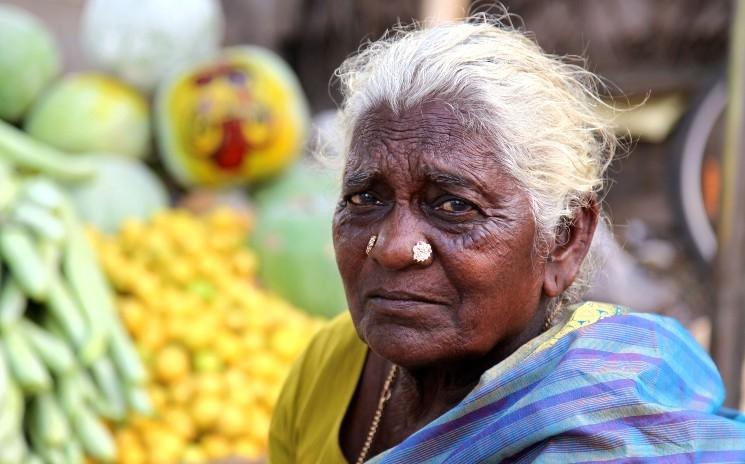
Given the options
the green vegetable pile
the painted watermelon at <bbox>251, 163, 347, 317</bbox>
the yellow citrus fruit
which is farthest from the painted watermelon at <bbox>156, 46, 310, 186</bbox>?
the yellow citrus fruit

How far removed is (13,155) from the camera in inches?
144

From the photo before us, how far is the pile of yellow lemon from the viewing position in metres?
3.49

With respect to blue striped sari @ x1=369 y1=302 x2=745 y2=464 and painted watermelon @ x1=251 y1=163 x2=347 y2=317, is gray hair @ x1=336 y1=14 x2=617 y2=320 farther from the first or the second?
painted watermelon @ x1=251 y1=163 x2=347 y2=317

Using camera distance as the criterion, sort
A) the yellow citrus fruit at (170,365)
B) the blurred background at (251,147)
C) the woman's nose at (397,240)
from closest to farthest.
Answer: the woman's nose at (397,240) → the yellow citrus fruit at (170,365) → the blurred background at (251,147)

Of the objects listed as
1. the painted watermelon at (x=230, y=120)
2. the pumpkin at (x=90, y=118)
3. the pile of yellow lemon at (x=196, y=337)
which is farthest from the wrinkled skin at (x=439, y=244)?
the pumpkin at (x=90, y=118)

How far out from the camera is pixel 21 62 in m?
4.69

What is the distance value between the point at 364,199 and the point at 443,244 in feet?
0.66

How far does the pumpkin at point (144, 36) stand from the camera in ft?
16.4

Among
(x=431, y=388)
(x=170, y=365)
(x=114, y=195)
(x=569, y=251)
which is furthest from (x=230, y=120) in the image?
(x=569, y=251)

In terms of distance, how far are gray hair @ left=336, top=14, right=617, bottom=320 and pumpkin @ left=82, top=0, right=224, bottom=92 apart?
3.53 m

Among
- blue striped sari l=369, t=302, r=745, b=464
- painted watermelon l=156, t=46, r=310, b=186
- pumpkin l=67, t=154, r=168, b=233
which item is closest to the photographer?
blue striped sari l=369, t=302, r=745, b=464

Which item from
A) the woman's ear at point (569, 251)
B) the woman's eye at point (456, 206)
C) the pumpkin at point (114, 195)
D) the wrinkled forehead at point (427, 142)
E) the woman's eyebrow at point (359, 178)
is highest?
the wrinkled forehead at point (427, 142)

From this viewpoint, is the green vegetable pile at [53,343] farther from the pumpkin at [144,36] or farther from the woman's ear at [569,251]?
the woman's ear at [569,251]

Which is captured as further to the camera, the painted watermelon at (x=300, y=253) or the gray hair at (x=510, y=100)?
the painted watermelon at (x=300, y=253)
